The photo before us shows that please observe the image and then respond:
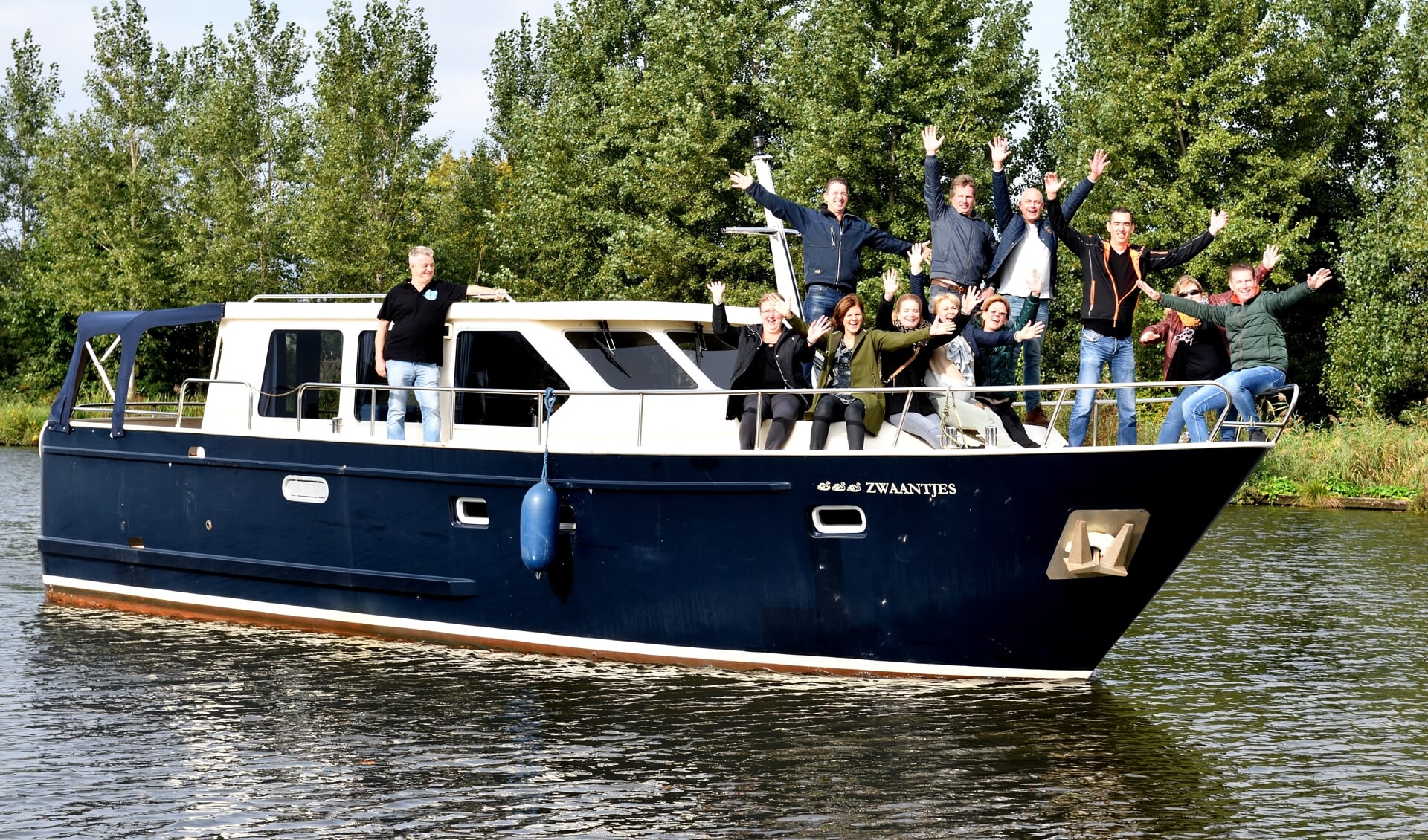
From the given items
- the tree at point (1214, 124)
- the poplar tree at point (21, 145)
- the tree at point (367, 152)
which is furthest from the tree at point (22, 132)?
the tree at point (1214, 124)

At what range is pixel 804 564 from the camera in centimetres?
1142

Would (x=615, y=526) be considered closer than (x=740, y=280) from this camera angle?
Yes

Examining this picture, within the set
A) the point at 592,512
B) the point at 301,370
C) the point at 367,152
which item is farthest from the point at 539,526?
the point at 367,152

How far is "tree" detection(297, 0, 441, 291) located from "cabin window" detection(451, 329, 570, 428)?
30411 millimetres

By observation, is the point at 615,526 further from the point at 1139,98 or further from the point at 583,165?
the point at 583,165

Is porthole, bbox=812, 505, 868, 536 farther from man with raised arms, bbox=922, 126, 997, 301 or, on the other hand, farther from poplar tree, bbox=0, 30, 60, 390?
poplar tree, bbox=0, 30, 60, 390

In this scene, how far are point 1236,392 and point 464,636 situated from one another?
22.2ft

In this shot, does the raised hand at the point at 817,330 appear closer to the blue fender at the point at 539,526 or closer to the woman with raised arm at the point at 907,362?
the woman with raised arm at the point at 907,362

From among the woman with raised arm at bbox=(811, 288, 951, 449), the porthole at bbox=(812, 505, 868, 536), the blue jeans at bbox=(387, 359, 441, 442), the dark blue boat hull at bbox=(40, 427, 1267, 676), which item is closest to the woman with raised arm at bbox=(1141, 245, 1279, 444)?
the dark blue boat hull at bbox=(40, 427, 1267, 676)

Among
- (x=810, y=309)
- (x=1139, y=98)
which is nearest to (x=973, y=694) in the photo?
(x=810, y=309)

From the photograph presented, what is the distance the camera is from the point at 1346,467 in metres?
27.1

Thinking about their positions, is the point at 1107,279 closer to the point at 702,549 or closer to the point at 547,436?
the point at 702,549

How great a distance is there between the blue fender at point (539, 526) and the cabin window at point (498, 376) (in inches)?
46.1

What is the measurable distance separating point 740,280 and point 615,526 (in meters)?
25.5
